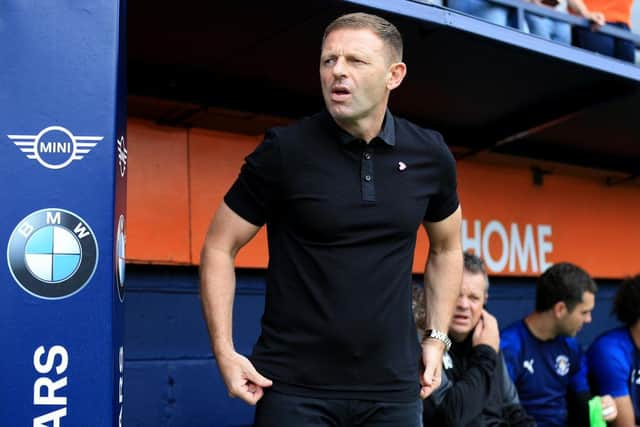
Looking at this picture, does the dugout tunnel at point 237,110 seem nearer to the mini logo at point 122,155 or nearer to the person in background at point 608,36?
the person in background at point 608,36

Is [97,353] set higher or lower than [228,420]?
higher

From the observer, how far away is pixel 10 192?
2836 mm

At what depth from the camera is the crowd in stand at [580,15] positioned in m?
4.68

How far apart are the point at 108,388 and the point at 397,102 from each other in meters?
2.90

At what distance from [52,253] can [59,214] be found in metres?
0.12

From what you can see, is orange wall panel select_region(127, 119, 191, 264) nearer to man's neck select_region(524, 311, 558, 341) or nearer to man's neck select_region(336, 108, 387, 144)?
man's neck select_region(524, 311, 558, 341)

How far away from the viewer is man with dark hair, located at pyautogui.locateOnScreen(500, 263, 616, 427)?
16.6 ft

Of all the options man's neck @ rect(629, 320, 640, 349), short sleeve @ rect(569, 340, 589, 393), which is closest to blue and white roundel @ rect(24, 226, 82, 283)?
short sleeve @ rect(569, 340, 589, 393)

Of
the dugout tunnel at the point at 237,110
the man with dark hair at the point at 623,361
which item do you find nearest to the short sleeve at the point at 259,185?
the dugout tunnel at the point at 237,110

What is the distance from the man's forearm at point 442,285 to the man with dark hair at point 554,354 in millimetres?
2158

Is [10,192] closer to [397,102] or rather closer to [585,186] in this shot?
[397,102]

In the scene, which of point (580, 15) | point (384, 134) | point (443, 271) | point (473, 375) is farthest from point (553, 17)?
point (384, 134)

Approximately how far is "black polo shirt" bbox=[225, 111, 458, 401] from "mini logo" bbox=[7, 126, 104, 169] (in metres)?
0.53

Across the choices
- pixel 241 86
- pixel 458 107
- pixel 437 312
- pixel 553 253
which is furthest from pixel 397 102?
pixel 437 312
